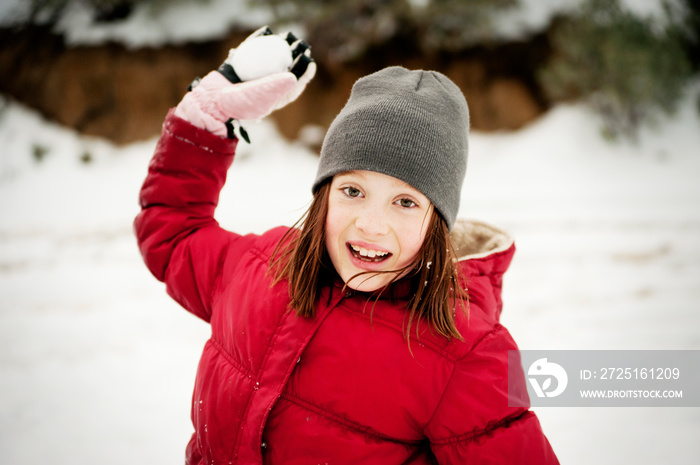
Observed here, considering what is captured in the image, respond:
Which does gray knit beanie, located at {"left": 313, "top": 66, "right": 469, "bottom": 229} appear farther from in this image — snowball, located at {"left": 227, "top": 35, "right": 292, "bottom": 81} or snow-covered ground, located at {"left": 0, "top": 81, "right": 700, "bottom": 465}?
snow-covered ground, located at {"left": 0, "top": 81, "right": 700, "bottom": 465}

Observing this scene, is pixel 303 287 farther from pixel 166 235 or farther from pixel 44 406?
pixel 44 406

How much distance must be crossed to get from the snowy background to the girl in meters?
0.42

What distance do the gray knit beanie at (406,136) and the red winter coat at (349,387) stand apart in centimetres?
26

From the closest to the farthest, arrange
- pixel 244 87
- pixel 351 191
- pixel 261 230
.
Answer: pixel 351 191 < pixel 244 87 < pixel 261 230

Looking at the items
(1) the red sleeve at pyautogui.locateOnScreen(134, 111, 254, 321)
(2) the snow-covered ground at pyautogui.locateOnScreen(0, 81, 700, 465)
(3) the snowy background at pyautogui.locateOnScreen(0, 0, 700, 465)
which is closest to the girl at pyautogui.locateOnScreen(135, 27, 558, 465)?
(1) the red sleeve at pyautogui.locateOnScreen(134, 111, 254, 321)

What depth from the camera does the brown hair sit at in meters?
0.93

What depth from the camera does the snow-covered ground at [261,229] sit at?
1647 mm

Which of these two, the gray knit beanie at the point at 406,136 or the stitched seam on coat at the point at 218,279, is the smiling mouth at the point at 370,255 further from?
the stitched seam on coat at the point at 218,279

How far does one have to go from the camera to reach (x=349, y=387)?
0.93 m

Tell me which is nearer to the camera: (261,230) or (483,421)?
(483,421)

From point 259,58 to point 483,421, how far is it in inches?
37.3

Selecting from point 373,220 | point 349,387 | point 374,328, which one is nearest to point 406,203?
point 373,220

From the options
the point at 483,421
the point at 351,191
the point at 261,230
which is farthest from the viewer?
the point at 261,230

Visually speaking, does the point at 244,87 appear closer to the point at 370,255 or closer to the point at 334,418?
the point at 370,255
